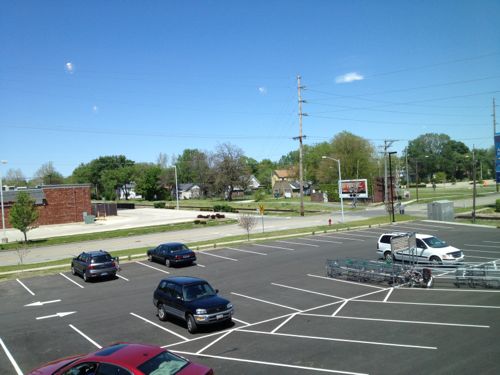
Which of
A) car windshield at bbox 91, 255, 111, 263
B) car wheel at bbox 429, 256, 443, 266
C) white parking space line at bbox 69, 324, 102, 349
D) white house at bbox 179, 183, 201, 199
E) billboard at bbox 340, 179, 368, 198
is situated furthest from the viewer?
white house at bbox 179, 183, 201, 199

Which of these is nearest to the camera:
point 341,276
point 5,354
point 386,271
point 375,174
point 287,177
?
point 5,354

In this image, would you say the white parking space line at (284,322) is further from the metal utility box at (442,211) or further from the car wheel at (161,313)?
the metal utility box at (442,211)

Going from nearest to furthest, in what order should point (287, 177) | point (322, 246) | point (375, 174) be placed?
point (322, 246) < point (375, 174) < point (287, 177)

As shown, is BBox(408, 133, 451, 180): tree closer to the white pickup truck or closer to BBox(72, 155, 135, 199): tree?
BBox(72, 155, 135, 199): tree

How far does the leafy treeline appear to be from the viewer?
10244 cm

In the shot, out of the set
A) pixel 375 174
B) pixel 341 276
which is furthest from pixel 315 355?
pixel 375 174

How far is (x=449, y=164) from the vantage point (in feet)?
574

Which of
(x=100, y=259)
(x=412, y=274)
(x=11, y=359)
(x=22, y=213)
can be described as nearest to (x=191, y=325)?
(x=11, y=359)

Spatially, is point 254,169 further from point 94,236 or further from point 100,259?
point 100,259

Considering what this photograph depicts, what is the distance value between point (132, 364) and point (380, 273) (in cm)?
1557

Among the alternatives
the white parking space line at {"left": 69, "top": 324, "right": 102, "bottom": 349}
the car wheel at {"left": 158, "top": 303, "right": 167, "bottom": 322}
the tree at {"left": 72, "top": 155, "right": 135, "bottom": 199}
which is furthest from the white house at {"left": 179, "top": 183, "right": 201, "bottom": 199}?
the white parking space line at {"left": 69, "top": 324, "right": 102, "bottom": 349}

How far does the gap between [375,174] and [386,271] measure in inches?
3359

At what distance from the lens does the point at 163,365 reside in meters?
7.43

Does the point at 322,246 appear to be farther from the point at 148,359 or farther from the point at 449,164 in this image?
the point at 449,164
